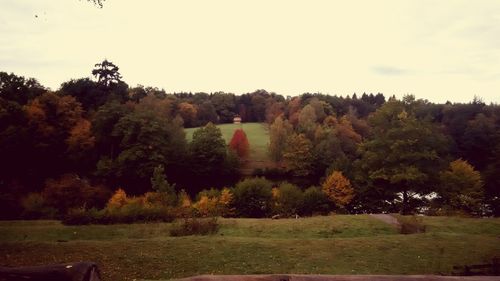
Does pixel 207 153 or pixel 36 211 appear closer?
pixel 36 211

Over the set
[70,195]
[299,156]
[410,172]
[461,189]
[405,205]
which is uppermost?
[410,172]

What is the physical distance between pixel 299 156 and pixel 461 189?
32646 mm

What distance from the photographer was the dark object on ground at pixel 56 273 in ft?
10.8

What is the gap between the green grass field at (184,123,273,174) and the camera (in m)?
73.1

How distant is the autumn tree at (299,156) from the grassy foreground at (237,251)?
45309 millimetres

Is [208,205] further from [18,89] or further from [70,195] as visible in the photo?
[18,89]

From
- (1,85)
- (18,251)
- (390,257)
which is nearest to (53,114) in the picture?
(1,85)

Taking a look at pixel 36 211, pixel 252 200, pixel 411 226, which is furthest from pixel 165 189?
pixel 411 226

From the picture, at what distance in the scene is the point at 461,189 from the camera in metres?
37.9

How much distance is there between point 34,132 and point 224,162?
27.2 m

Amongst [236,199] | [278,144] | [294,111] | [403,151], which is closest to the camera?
[403,151]

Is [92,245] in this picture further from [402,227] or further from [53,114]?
[53,114]

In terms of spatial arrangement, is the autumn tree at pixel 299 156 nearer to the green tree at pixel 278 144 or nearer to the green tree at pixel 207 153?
the green tree at pixel 278 144

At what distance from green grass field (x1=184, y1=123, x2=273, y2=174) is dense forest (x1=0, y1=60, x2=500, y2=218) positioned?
10.3 ft
